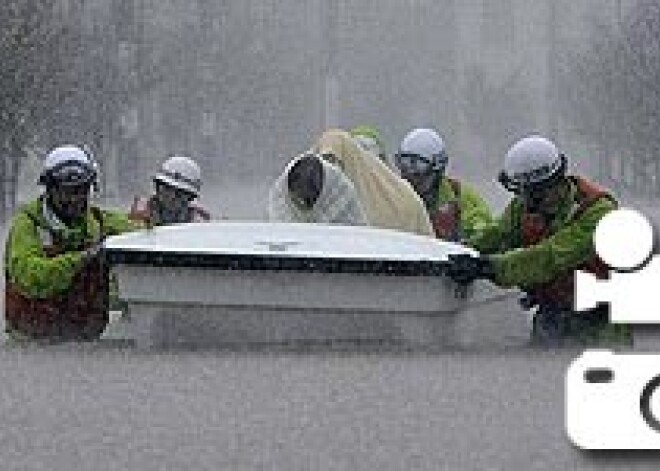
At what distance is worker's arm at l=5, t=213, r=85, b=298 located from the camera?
423 inches

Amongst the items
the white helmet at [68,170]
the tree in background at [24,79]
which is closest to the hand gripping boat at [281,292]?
the white helmet at [68,170]

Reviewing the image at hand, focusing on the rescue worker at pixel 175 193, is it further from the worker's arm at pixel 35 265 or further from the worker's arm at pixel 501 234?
the worker's arm at pixel 501 234

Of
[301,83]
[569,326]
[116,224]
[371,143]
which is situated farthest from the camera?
[301,83]

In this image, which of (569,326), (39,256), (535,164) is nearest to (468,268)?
(535,164)

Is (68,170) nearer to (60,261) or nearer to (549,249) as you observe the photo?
(60,261)

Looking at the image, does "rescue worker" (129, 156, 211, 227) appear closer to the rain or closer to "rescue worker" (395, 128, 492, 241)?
the rain

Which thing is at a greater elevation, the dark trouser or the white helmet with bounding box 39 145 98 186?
the white helmet with bounding box 39 145 98 186

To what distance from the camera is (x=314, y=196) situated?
1184cm

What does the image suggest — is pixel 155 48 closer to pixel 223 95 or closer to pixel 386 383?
pixel 223 95

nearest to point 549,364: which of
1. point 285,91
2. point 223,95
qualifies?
point 223,95

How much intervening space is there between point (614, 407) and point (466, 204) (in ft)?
26.4

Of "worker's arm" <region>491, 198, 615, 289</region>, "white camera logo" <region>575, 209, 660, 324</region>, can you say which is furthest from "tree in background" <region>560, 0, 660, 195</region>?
"white camera logo" <region>575, 209, 660, 324</region>

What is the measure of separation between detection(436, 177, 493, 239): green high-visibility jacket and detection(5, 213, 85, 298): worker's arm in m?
3.42

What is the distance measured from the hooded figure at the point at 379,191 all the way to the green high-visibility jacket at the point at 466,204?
0.70 meters
